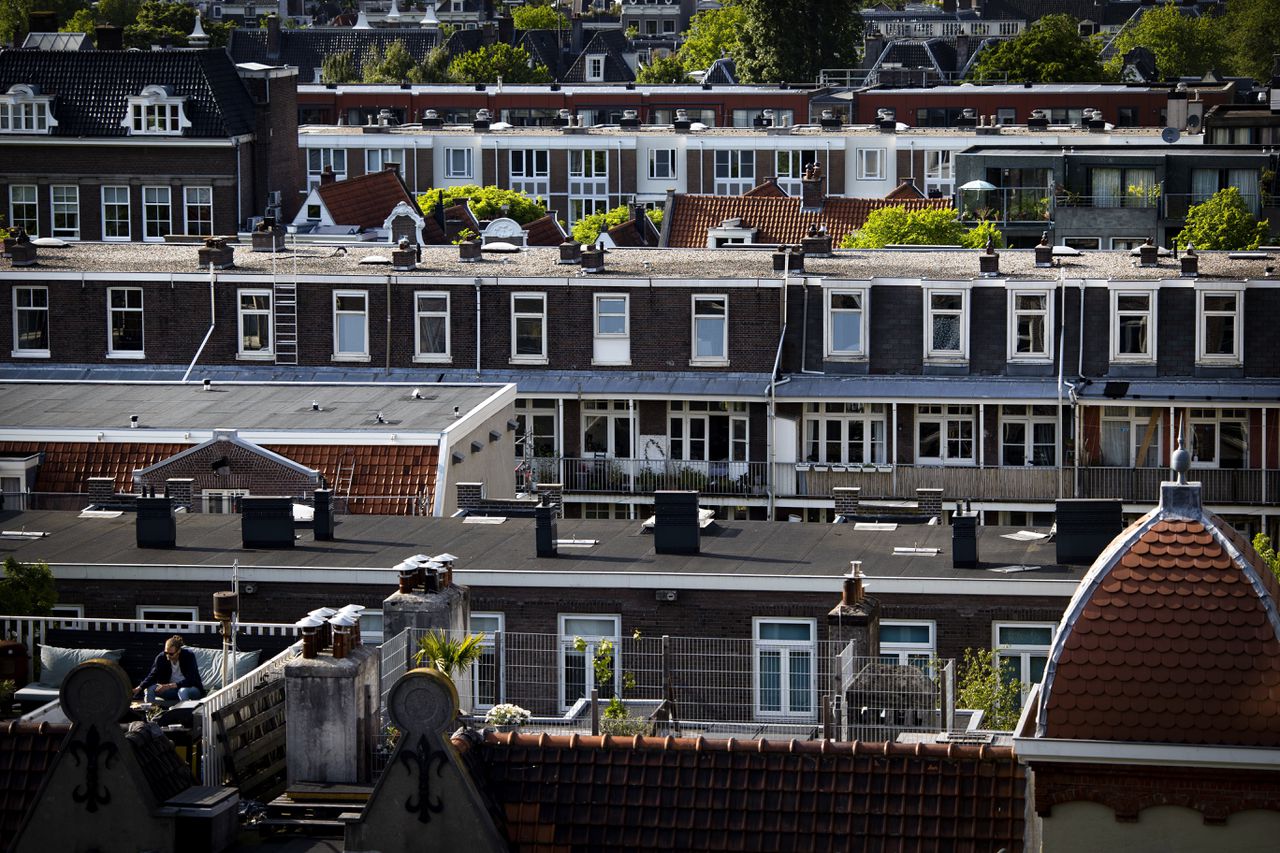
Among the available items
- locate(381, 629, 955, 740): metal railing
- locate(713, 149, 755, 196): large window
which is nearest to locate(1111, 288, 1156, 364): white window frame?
locate(381, 629, 955, 740): metal railing

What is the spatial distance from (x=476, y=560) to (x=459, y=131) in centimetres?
7801

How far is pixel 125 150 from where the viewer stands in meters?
97.1

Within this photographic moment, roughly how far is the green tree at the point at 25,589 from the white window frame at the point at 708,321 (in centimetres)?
2537

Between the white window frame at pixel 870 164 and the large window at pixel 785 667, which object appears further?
the white window frame at pixel 870 164

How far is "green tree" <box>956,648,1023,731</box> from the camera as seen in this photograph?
33.0 meters

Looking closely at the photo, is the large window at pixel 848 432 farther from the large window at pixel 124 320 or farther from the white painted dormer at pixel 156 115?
the white painted dormer at pixel 156 115

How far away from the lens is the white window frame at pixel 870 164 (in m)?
112

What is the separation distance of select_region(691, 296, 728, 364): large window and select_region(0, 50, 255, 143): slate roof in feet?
133

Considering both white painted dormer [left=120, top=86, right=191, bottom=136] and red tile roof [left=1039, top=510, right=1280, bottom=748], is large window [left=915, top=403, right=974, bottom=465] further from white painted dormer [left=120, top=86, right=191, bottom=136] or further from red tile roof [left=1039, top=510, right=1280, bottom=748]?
white painted dormer [left=120, top=86, right=191, bottom=136]

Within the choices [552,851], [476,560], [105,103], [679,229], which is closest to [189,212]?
[105,103]

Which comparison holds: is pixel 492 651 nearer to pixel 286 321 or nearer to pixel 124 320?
pixel 286 321

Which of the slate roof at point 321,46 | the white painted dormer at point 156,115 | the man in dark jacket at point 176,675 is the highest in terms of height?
the slate roof at point 321,46

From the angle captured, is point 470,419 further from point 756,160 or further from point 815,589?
point 756,160

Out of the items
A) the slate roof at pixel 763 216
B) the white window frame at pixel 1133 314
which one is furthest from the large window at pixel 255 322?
the slate roof at pixel 763 216
